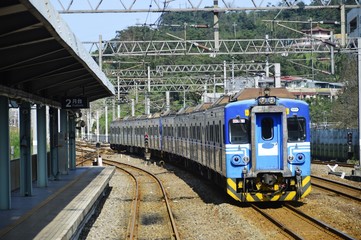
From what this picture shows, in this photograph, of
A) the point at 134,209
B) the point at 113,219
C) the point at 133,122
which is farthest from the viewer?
the point at 133,122

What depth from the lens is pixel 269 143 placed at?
16.2 m

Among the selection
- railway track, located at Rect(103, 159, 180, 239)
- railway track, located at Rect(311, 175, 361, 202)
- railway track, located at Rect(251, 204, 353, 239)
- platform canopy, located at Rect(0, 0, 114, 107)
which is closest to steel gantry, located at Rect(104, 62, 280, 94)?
railway track, located at Rect(311, 175, 361, 202)

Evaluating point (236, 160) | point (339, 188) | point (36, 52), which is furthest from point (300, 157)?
point (36, 52)

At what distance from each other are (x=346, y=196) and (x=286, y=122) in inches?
147

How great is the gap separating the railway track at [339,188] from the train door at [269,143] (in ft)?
9.21

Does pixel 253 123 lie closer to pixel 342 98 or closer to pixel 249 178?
pixel 249 178

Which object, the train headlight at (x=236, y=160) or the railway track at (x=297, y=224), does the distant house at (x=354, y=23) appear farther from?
the railway track at (x=297, y=224)

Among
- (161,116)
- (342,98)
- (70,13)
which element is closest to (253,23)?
(342,98)

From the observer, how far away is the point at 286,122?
1617cm

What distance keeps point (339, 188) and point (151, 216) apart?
758 cm

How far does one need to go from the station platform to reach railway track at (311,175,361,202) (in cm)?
669

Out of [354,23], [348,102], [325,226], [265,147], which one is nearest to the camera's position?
[325,226]

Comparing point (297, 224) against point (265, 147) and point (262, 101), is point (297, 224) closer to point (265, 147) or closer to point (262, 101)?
point (265, 147)

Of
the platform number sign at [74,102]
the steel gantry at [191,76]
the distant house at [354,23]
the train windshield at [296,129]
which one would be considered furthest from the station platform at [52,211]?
the distant house at [354,23]
